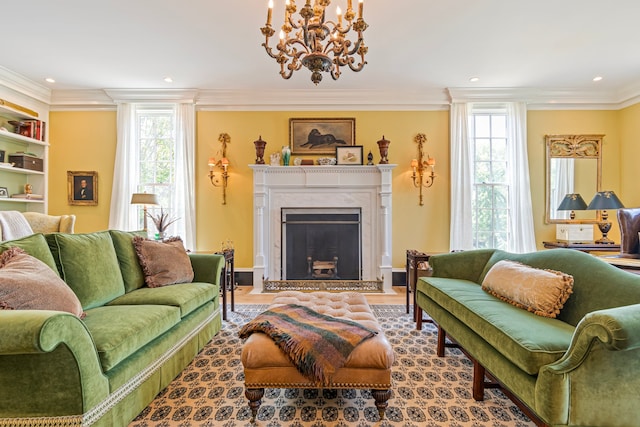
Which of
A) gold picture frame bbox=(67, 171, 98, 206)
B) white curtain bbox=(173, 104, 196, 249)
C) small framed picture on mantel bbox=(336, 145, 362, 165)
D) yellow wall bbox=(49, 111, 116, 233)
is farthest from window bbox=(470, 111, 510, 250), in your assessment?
gold picture frame bbox=(67, 171, 98, 206)

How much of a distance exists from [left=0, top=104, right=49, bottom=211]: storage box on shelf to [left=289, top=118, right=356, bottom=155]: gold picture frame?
3.69 meters

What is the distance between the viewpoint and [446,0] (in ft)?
8.27

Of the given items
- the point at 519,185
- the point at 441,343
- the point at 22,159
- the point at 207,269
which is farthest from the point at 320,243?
the point at 22,159

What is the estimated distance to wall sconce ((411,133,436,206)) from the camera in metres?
4.39

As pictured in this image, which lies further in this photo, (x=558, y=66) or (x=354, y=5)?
(x=558, y=66)

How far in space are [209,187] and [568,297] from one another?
4.30m

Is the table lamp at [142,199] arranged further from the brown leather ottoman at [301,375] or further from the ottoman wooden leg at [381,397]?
the ottoman wooden leg at [381,397]

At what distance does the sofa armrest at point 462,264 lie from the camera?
2.69m

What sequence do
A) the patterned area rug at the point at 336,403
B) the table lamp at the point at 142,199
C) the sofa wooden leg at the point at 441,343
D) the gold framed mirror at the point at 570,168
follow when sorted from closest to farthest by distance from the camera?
1. the patterned area rug at the point at 336,403
2. the sofa wooden leg at the point at 441,343
3. the table lamp at the point at 142,199
4. the gold framed mirror at the point at 570,168

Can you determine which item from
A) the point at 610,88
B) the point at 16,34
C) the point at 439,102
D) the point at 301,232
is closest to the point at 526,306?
the point at 301,232

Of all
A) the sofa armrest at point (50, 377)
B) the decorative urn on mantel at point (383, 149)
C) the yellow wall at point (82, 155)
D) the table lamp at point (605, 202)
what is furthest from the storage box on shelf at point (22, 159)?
the table lamp at point (605, 202)

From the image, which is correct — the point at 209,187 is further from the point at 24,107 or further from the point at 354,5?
the point at 354,5

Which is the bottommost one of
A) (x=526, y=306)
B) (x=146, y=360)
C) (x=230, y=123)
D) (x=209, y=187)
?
(x=146, y=360)

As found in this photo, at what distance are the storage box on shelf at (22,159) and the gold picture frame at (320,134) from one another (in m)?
3.69
